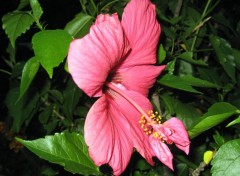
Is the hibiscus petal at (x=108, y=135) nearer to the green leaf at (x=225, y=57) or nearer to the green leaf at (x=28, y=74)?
the green leaf at (x=28, y=74)

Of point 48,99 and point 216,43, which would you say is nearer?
point 216,43

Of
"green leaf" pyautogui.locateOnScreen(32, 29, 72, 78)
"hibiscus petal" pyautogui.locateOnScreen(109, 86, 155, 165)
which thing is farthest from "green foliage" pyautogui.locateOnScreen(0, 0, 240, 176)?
"hibiscus petal" pyautogui.locateOnScreen(109, 86, 155, 165)

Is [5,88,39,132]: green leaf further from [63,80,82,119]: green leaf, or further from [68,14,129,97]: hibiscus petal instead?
[68,14,129,97]: hibiscus petal

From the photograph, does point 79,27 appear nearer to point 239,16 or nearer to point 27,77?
point 27,77

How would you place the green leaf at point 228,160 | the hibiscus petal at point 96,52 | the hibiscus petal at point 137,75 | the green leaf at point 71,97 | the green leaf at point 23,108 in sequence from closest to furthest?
1. the hibiscus petal at point 96,52
2. the green leaf at point 228,160
3. the hibiscus petal at point 137,75
4. the green leaf at point 71,97
5. the green leaf at point 23,108

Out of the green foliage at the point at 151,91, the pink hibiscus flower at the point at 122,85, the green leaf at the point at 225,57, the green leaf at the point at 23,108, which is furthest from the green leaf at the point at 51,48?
the green leaf at the point at 225,57

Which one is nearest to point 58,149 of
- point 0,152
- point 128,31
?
point 128,31
